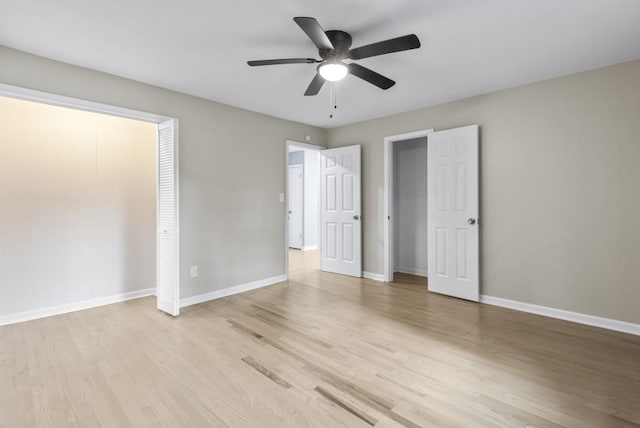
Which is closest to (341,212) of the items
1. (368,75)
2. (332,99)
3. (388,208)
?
(388,208)

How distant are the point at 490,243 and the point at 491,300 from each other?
0.67m

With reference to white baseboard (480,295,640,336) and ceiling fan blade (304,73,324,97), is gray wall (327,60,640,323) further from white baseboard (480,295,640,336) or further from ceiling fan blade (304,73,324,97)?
ceiling fan blade (304,73,324,97)

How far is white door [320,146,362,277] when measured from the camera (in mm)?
4957

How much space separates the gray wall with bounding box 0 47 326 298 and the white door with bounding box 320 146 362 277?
2.93ft

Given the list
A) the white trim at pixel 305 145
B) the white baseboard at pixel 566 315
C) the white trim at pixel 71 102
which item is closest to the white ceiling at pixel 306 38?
the white trim at pixel 71 102

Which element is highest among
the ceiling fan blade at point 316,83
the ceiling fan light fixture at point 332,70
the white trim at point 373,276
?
the ceiling fan blade at point 316,83

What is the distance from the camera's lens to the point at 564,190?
126 inches

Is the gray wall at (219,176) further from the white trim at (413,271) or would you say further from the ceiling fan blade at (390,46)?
the ceiling fan blade at (390,46)

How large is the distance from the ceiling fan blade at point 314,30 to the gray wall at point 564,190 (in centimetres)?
255

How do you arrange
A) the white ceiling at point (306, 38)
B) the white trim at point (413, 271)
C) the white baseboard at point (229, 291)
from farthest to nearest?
Result: 1. the white trim at point (413, 271)
2. the white baseboard at point (229, 291)
3. the white ceiling at point (306, 38)

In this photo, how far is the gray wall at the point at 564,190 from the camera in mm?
2900

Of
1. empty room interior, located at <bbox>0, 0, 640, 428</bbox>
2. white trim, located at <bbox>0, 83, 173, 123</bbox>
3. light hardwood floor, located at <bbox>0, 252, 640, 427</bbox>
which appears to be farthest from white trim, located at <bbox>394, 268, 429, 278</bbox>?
white trim, located at <bbox>0, 83, 173, 123</bbox>

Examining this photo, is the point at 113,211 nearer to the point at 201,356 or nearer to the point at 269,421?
the point at 201,356

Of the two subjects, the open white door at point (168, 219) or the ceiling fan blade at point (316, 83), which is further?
the open white door at point (168, 219)
